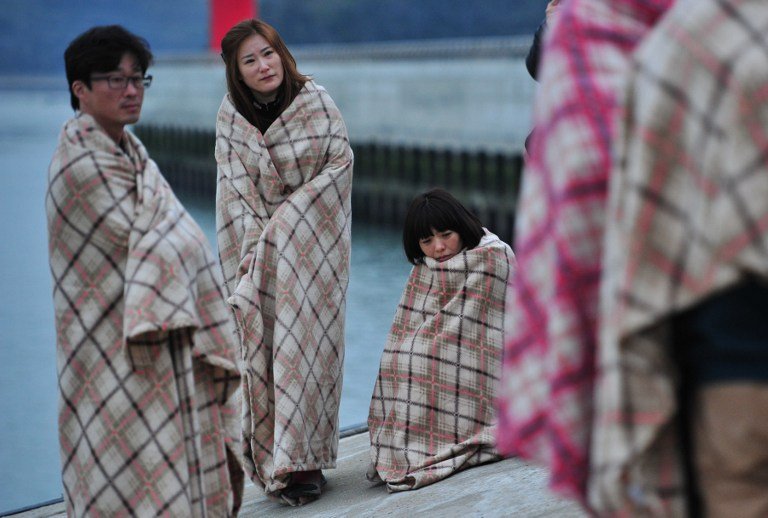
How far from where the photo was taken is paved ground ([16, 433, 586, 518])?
347 centimetres

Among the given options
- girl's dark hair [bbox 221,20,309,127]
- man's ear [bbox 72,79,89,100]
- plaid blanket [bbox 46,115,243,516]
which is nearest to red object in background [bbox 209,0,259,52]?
girl's dark hair [bbox 221,20,309,127]

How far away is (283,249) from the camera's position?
4129 millimetres

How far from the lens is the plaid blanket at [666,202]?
1.52 m

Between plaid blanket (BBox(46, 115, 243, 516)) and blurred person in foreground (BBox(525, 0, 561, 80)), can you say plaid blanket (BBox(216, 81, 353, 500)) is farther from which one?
plaid blanket (BBox(46, 115, 243, 516))

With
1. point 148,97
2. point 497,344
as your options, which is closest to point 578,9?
point 497,344

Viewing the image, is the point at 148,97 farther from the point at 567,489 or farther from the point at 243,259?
the point at 567,489

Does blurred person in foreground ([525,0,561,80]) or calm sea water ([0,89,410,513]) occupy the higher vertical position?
blurred person in foreground ([525,0,561,80])

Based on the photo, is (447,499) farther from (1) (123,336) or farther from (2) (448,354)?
(1) (123,336)

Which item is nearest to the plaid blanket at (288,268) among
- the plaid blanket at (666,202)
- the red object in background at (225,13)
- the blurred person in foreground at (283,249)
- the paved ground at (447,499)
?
the blurred person in foreground at (283,249)

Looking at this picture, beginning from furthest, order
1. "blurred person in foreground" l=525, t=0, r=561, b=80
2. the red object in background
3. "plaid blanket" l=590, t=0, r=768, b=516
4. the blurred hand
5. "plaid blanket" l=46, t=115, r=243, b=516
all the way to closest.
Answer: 1. the red object in background
2. "blurred person in foreground" l=525, t=0, r=561, b=80
3. the blurred hand
4. "plaid blanket" l=46, t=115, r=243, b=516
5. "plaid blanket" l=590, t=0, r=768, b=516

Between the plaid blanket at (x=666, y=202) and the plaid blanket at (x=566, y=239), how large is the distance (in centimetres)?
6

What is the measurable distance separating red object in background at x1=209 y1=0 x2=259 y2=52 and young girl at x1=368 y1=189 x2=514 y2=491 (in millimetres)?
Result: 29424

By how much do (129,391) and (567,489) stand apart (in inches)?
54.0

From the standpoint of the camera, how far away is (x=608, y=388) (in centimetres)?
154
